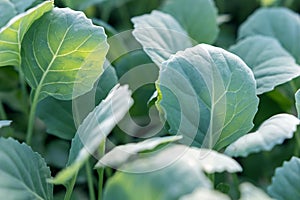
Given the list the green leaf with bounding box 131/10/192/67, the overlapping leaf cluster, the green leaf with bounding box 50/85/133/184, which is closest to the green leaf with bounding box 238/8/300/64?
the overlapping leaf cluster

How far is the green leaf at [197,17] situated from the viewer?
96 centimetres

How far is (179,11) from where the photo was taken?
1.02 metres

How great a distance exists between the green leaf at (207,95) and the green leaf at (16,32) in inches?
6.7

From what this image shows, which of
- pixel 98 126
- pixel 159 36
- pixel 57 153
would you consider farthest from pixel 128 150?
pixel 57 153

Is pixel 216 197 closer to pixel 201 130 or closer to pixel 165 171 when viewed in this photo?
pixel 165 171

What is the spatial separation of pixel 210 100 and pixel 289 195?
14 centimetres

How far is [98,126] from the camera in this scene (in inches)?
22.4

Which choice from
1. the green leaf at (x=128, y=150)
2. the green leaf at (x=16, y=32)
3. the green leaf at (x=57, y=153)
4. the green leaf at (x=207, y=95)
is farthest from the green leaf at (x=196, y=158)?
the green leaf at (x=57, y=153)

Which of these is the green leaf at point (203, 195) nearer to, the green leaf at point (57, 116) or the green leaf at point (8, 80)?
the green leaf at point (57, 116)

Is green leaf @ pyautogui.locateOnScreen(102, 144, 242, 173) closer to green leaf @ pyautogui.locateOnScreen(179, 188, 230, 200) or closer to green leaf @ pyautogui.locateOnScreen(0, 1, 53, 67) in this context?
green leaf @ pyautogui.locateOnScreen(179, 188, 230, 200)

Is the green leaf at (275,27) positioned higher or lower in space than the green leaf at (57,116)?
higher

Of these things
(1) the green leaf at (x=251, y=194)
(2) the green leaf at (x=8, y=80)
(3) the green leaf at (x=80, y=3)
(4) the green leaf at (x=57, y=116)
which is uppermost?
(1) the green leaf at (x=251, y=194)

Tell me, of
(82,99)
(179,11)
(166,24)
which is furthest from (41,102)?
(179,11)

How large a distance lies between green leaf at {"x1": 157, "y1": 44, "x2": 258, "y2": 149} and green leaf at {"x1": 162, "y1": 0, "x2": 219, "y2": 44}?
0.97 ft
